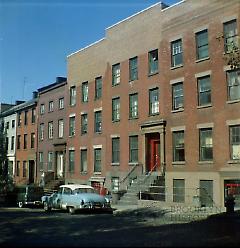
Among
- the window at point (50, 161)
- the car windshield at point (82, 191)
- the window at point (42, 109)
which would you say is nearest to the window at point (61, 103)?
the window at point (42, 109)

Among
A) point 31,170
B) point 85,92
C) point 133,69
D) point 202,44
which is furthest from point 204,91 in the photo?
point 31,170

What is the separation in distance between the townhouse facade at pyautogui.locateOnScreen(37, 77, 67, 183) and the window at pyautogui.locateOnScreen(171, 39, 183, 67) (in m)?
16.5

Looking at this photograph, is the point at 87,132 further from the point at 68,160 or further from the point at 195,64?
the point at 195,64

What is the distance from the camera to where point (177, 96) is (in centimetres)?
2959

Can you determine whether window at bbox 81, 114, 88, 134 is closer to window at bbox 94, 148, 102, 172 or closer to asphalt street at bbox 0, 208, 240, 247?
window at bbox 94, 148, 102, 172

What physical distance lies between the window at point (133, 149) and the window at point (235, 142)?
29.9 ft

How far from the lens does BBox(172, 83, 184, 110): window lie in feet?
96.2

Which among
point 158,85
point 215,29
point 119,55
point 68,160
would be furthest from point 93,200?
point 68,160

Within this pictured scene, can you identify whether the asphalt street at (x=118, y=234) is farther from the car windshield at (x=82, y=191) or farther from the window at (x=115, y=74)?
the window at (x=115, y=74)

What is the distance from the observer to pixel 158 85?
31422 mm

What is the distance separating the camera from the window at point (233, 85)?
2576 cm

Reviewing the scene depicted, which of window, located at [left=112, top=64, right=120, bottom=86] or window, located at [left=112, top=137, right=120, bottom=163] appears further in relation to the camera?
window, located at [left=112, top=64, right=120, bottom=86]

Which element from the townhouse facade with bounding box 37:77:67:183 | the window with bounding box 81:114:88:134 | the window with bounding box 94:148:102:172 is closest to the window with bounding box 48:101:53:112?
the townhouse facade with bounding box 37:77:67:183

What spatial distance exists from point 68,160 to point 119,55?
1244cm
